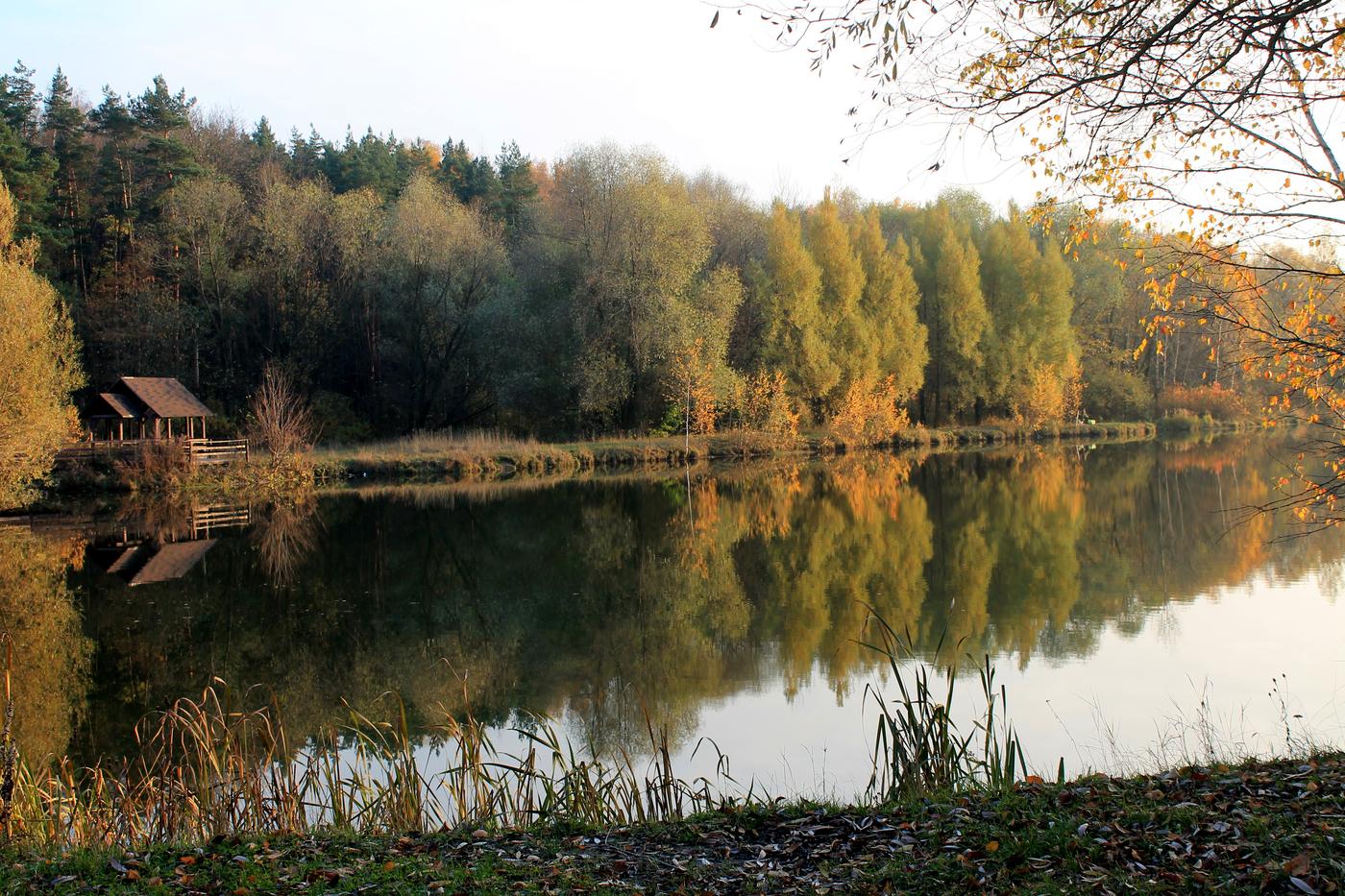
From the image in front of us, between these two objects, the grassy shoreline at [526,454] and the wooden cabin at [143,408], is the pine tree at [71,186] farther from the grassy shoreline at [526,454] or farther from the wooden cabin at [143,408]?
the grassy shoreline at [526,454]

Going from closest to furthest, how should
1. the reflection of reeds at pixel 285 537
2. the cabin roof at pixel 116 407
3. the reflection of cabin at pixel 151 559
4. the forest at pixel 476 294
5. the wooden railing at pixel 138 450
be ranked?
the reflection of cabin at pixel 151 559, the reflection of reeds at pixel 285 537, the wooden railing at pixel 138 450, the cabin roof at pixel 116 407, the forest at pixel 476 294

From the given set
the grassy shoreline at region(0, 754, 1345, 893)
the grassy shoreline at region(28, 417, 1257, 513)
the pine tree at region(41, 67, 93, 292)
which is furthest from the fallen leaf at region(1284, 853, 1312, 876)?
the pine tree at region(41, 67, 93, 292)

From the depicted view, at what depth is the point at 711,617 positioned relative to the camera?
44.4ft

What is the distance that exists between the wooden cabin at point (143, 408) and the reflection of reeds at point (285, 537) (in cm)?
734

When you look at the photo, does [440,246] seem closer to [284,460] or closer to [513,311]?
[513,311]

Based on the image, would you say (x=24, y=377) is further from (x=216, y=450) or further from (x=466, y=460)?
(x=466, y=460)

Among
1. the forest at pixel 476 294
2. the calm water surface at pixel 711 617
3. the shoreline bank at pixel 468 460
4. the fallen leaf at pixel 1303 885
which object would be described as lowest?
the calm water surface at pixel 711 617

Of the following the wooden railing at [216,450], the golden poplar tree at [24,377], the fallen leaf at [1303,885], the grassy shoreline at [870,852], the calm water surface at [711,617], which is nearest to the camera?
the fallen leaf at [1303,885]

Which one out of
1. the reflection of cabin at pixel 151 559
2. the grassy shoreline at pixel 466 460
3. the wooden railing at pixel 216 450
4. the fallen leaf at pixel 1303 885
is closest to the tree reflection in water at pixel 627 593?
the reflection of cabin at pixel 151 559

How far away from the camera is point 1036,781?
216 inches

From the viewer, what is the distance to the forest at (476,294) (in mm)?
37875

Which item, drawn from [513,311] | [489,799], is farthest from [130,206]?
[489,799]

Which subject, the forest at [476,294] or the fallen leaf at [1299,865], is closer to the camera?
the fallen leaf at [1299,865]

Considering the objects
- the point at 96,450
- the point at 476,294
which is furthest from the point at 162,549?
the point at 476,294
